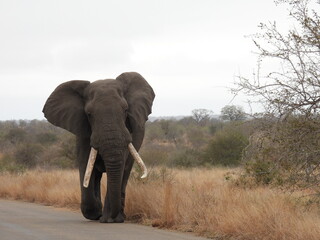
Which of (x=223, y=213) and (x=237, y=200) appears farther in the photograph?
(x=237, y=200)

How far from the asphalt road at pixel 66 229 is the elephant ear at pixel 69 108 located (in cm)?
185

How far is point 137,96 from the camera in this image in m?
13.6

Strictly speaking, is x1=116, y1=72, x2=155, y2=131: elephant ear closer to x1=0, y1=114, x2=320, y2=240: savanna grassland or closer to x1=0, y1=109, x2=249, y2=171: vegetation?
x1=0, y1=114, x2=320, y2=240: savanna grassland

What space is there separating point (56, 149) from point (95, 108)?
113ft

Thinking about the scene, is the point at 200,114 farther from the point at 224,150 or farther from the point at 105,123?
the point at 105,123

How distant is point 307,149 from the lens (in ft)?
32.5

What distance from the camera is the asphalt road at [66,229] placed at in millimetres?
10359

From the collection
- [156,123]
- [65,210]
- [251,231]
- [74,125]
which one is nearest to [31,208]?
[65,210]

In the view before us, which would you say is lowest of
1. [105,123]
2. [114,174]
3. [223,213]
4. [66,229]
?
[66,229]

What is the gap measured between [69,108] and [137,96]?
4.54 feet

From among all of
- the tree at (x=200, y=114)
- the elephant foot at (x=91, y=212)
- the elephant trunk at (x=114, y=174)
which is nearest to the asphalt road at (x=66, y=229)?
the elephant foot at (x=91, y=212)

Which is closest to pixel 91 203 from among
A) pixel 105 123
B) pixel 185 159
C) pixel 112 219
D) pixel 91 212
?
pixel 91 212

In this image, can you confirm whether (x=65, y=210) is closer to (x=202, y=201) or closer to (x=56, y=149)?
(x=202, y=201)

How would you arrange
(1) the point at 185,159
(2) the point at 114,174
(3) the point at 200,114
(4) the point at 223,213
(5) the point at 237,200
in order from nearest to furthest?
(4) the point at 223,213
(5) the point at 237,200
(2) the point at 114,174
(1) the point at 185,159
(3) the point at 200,114
